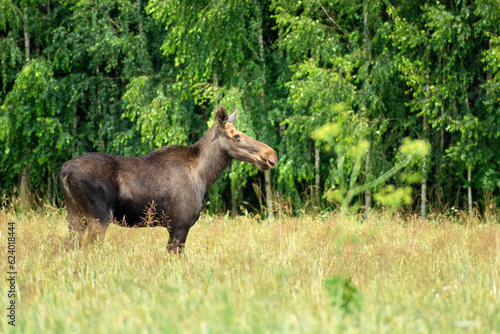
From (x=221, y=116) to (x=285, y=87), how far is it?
7.45 meters

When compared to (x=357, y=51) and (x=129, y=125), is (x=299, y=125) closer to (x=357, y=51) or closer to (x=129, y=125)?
(x=357, y=51)

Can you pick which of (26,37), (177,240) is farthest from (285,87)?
(177,240)

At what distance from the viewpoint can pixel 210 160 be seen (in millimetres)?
6523

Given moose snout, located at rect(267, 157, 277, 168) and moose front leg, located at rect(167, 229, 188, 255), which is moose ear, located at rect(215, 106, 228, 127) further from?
moose front leg, located at rect(167, 229, 188, 255)

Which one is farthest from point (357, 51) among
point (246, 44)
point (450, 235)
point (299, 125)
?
point (450, 235)

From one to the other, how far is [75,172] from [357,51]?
26.2 ft

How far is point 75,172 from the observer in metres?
5.61

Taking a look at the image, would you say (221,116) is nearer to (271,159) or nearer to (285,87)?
(271,159)

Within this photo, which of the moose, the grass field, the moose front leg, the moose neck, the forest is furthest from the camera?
the forest

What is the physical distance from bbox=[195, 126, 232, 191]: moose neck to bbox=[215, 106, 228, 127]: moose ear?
149mm

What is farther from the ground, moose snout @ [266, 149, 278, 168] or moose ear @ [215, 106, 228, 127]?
moose ear @ [215, 106, 228, 127]

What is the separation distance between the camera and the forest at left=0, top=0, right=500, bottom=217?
36.1 ft

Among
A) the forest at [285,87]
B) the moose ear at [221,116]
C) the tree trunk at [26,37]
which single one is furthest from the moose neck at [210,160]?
the tree trunk at [26,37]

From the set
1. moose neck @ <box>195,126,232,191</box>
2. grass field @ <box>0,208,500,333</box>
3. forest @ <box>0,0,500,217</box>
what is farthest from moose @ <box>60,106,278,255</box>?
forest @ <box>0,0,500,217</box>
